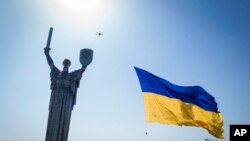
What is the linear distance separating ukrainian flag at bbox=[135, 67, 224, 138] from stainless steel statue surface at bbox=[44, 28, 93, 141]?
17.4 meters

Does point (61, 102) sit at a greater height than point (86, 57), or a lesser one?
lesser

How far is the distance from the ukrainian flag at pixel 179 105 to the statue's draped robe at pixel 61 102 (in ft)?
57.2

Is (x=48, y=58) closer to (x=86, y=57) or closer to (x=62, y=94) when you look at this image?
(x=86, y=57)

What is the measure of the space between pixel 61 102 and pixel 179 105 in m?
17.9

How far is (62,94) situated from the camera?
3319 cm

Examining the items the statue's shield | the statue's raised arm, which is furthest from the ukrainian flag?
the statue's raised arm

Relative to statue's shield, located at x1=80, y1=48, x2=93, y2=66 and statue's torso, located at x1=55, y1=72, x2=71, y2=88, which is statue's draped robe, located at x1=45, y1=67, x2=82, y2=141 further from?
statue's shield, located at x1=80, y1=48, x2=93, y2=66

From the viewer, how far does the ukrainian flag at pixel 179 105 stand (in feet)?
54.9

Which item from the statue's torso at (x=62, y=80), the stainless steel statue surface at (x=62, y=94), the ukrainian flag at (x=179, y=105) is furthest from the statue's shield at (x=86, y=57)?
the ukrainian flag at (x=179, y=105)

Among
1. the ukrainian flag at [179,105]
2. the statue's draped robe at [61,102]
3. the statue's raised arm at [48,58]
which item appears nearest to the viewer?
the ukrainian flag at [179,105]

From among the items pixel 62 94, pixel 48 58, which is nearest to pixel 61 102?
pixel 62 94

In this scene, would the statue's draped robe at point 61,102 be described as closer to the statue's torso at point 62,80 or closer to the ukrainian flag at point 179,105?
the statue's torso at point 62,80

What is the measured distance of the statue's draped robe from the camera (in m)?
32.3

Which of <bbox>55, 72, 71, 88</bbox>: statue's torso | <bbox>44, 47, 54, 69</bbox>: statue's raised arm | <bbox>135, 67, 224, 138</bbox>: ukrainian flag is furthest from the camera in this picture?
<bbox>44, 47, 54, 69</bbox>: statue's raised arm
